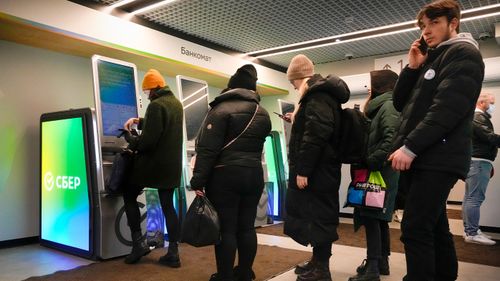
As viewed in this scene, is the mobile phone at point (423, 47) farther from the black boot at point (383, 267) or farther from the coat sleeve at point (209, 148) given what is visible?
the black boot at point (383, 267)

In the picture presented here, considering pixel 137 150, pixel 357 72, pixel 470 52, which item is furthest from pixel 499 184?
pixel 137 150

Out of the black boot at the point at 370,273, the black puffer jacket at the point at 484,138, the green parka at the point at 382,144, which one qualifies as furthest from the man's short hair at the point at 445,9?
the black puffer jacket at the point at 484,138

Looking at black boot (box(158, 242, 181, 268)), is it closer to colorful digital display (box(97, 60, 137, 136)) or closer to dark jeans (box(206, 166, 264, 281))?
dark jeans (box(206, 166, 264, 281))

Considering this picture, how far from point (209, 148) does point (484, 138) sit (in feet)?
10.8

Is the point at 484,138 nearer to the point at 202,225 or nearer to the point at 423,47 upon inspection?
the point at 423,47

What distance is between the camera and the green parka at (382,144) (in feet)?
8.18

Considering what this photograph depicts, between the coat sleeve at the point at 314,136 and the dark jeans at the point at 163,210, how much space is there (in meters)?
1.27

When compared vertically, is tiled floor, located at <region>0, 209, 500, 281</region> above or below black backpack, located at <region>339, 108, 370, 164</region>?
below

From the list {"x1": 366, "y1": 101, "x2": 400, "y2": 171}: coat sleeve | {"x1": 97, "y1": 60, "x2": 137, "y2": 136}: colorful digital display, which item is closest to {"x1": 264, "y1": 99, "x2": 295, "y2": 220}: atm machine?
{"x1": 97, "y1": 60, "x2": 137, "y2": 136}: colorful digital display

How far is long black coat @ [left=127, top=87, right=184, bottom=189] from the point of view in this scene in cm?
294

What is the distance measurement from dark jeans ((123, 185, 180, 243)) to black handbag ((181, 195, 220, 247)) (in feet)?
2.75

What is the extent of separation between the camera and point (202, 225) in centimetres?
221

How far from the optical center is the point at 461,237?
4.43 m

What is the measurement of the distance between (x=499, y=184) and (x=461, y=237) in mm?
1193
